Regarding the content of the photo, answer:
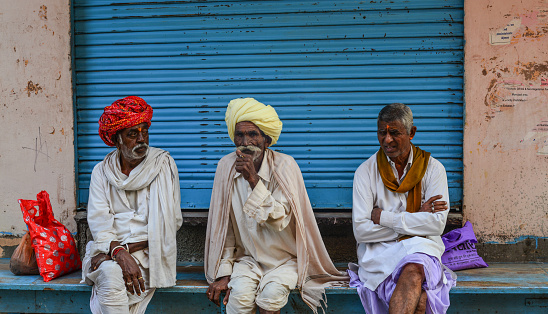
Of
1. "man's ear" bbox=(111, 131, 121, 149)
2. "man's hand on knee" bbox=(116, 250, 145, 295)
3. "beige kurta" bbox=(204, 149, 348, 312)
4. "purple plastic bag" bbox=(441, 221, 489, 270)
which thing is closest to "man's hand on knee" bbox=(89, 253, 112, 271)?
"man's hand on knee" bbox=(116, 250, 145, 295)

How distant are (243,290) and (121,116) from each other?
5.32 ft

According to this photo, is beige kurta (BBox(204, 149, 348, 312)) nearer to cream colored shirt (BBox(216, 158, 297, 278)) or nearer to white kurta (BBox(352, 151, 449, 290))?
cream colored shirt (BBox(216, 158, 297, 278))

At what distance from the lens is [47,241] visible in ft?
13.6

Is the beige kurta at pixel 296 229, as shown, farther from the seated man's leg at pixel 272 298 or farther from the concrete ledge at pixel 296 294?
the seated man's leg at pixel 272 298

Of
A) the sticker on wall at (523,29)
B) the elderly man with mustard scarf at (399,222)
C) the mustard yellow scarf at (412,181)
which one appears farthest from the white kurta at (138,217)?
the sticker on wall at (523,29)

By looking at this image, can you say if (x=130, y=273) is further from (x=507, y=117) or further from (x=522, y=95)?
(x=522, y=95)

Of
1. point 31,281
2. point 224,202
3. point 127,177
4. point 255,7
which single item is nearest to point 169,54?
Answer: point 255,7

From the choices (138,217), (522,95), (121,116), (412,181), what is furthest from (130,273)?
(522,95)

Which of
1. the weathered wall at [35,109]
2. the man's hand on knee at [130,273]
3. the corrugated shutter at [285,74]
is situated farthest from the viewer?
the weathered wall at [35,109]

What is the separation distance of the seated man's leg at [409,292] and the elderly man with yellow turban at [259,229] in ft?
2.09

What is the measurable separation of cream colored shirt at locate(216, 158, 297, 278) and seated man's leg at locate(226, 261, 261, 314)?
0.39ft

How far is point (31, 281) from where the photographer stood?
416 centimetres

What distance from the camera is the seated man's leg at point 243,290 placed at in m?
3.55

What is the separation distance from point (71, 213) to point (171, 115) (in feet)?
4.62
